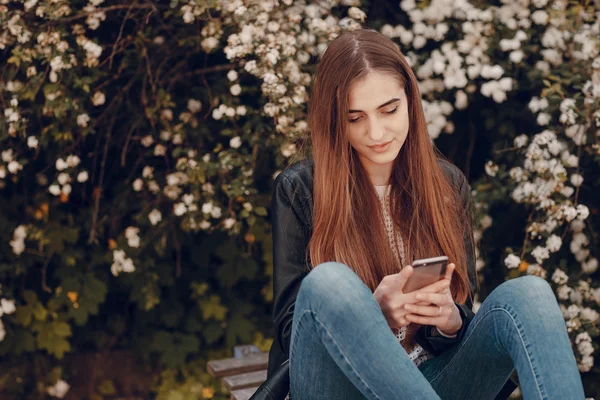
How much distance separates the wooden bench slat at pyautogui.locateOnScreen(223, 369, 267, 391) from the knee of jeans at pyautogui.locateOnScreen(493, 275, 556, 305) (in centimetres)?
101

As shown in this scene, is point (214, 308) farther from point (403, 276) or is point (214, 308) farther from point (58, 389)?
point (403, 276)

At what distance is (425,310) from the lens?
1861 millimetres

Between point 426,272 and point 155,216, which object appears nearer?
point 426,272

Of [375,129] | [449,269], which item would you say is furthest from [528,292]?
[375,129]

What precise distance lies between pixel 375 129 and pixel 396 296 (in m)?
0.45

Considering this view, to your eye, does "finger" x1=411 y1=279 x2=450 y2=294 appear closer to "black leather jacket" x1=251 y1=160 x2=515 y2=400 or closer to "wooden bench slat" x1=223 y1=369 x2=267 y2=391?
"black leather jacket" x1=251 y1=160 x2=515 y2=400

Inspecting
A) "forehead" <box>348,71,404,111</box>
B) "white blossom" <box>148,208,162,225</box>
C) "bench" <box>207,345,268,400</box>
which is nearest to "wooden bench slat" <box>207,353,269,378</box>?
"bench" <box>207,345,268,400</box>

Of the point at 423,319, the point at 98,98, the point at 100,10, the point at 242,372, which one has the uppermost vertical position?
the point at 100,10

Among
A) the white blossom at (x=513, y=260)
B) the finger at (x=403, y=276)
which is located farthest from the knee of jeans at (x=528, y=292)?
the white blossom at (x=513, y=260)

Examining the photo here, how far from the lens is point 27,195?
3.28 m

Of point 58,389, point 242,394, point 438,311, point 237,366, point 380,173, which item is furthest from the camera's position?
point 58,389

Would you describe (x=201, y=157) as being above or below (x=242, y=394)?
above

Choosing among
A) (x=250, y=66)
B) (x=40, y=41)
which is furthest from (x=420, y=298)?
(x=40, y=41)

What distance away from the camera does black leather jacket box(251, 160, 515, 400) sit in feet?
6.44
